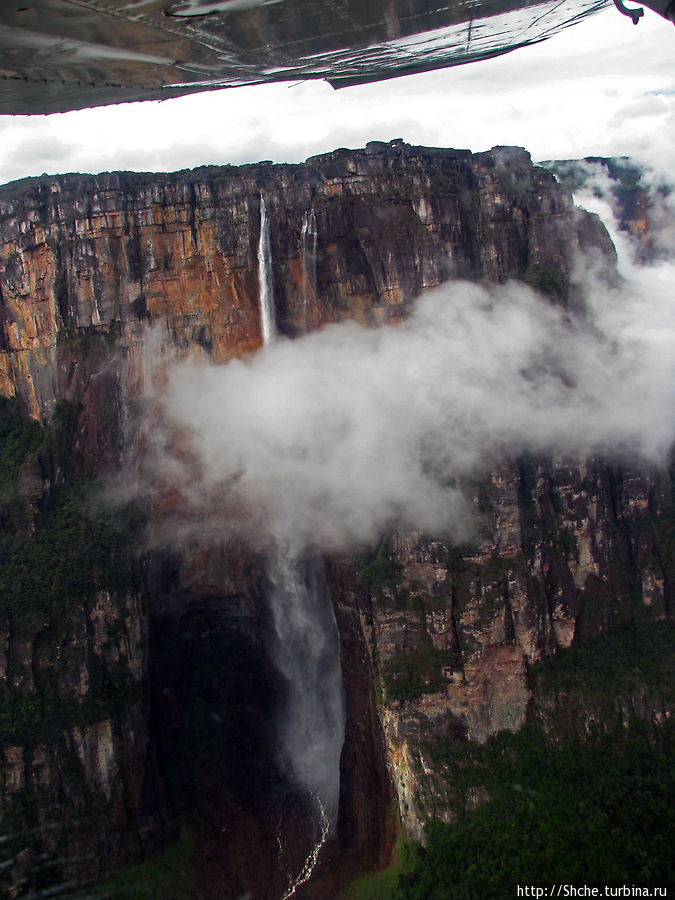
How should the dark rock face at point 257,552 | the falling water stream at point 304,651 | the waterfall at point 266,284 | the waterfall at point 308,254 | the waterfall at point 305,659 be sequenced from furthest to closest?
1. the waterfall at point 305,659
2. the falling water stream at point 304,651
3. the waterfall at point 266,284
4. the waterfall at point 308,254
5. the dark rock face at point 257,552

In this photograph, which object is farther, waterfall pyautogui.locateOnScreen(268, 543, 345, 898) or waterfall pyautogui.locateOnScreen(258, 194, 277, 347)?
waterfall pyautogui.locateOnScreen(268, 543, 345, 898)

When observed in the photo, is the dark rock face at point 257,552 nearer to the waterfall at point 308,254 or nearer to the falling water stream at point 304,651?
the waterfall at point 308,254

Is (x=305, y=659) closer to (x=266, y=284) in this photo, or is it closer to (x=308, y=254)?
(x=266, y=284)

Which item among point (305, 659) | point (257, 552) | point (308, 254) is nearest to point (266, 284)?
point (308, 254)

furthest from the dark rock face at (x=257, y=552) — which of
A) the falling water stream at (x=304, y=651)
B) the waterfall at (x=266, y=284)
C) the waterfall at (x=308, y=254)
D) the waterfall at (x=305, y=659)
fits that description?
the waterfall at (x=305, y=659)

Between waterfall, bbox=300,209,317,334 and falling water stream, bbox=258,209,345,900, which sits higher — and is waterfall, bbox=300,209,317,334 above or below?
above

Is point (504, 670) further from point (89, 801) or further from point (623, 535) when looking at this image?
point (89, 801)

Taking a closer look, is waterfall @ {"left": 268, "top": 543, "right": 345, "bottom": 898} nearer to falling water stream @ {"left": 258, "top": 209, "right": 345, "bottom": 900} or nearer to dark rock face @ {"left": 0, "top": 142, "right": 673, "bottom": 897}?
falling water stream @ {"left": 258, "top": 209, "right": 345, "bottom": 900}

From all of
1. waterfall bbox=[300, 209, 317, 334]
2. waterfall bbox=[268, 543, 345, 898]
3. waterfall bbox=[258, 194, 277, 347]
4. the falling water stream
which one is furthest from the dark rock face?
waterfall bbox=[268, 543, 345, 898]

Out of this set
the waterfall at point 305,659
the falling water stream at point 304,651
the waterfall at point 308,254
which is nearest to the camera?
the waterfall at point 308,254
